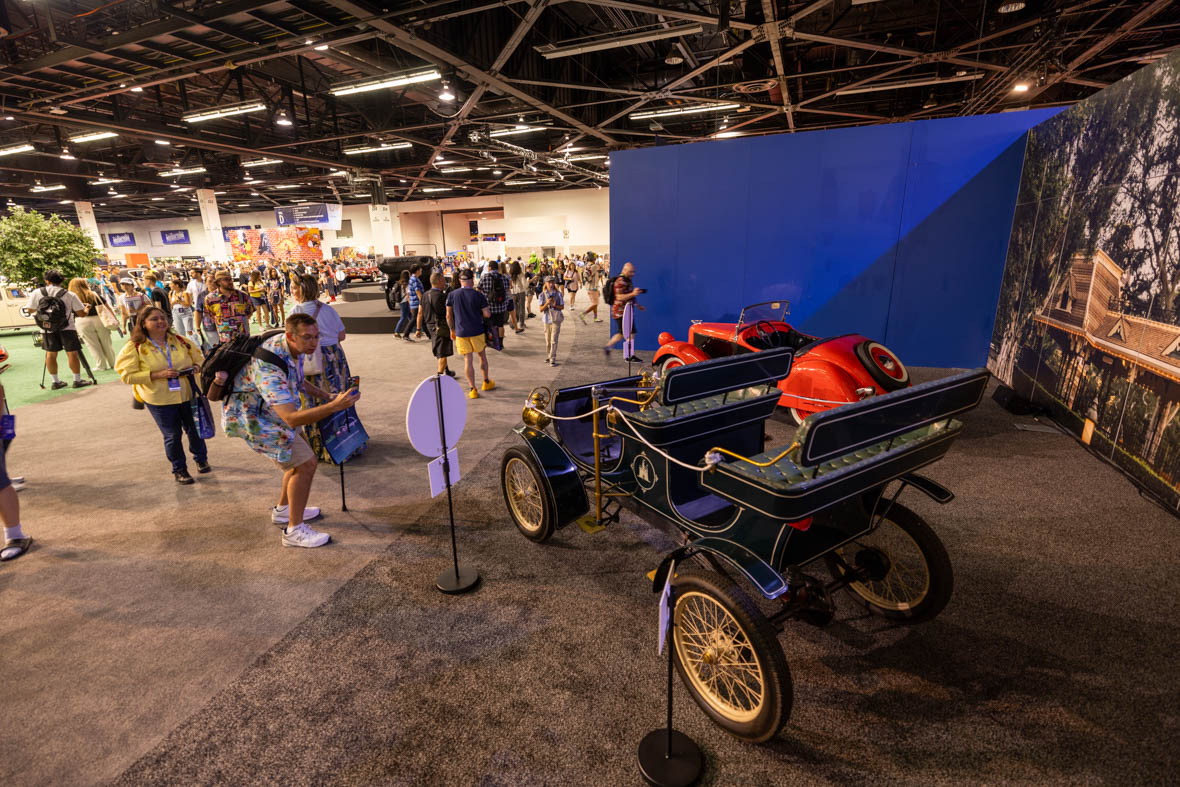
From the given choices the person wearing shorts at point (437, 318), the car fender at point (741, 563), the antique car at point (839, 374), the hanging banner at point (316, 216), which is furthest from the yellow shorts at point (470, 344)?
the hanging banner at point (316, 216)

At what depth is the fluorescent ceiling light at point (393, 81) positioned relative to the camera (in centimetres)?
860

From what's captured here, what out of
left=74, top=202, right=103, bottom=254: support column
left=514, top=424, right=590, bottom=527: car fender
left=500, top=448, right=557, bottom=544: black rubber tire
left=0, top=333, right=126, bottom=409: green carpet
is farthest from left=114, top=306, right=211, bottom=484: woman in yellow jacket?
left=74, top=202, right=103, bottom=254: support column

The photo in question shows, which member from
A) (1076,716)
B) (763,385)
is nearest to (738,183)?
(763,385)

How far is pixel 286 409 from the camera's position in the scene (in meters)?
3.13

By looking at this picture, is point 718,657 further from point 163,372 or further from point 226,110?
point 226,110

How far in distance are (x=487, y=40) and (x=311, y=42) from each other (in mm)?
3017

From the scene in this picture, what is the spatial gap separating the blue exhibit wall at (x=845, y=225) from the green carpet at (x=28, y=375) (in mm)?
9772

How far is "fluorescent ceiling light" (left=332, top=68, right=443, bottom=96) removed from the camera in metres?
8.60

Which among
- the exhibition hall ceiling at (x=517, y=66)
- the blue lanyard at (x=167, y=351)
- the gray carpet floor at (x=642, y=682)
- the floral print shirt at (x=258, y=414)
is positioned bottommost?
the gray carpet floor at (x=642, y=682)

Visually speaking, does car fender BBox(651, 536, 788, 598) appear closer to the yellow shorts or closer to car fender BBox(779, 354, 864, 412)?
car fender BBox(779, 354, 864, 412)

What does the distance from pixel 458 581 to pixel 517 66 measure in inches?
407

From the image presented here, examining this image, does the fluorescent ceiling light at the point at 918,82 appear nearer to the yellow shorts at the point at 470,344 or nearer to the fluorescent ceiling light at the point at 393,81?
the fluorescent ceiling light at the point at 393,81

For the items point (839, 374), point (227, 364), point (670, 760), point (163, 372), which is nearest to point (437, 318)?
point (163, 372)

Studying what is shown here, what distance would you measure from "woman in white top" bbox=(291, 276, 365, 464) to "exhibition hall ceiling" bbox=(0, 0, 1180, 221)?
174 inches
